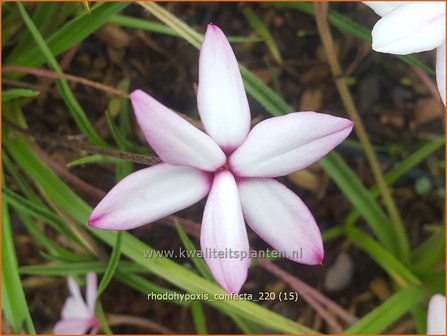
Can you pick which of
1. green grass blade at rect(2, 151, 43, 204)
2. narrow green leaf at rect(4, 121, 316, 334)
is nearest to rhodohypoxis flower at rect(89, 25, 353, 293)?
narrow green leaf at rect(4, 121, 316, 334)

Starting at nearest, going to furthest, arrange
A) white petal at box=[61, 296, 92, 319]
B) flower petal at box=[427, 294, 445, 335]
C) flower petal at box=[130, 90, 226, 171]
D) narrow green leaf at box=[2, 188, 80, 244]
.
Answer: flower petal at box=[130, 90, 226, 171]
flower petal at box=[427, 294, 445, 335]
narrow green leaf at box=[2, 188, 80, 244]
white petal at box=[61, 296, 92, 319]

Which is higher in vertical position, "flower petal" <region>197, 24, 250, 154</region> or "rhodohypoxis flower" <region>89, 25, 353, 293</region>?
"flower petal" <region>197, 24, 250, 154</region>

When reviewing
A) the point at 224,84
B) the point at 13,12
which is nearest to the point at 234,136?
the point at 224,84

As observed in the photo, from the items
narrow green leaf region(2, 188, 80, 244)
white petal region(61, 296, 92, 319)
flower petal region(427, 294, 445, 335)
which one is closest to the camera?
flower petal region(427, 294, 445, 335)

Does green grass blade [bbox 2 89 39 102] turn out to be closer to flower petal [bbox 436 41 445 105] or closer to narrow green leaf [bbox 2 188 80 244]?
narrow green leaf [bbox 2 188 80 244]

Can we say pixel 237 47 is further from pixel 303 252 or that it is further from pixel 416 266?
pixel 303 252

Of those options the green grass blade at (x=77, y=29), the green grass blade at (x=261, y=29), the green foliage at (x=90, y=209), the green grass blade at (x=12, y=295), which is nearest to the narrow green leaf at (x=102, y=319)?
the green foliage at (x=90, y=209)
